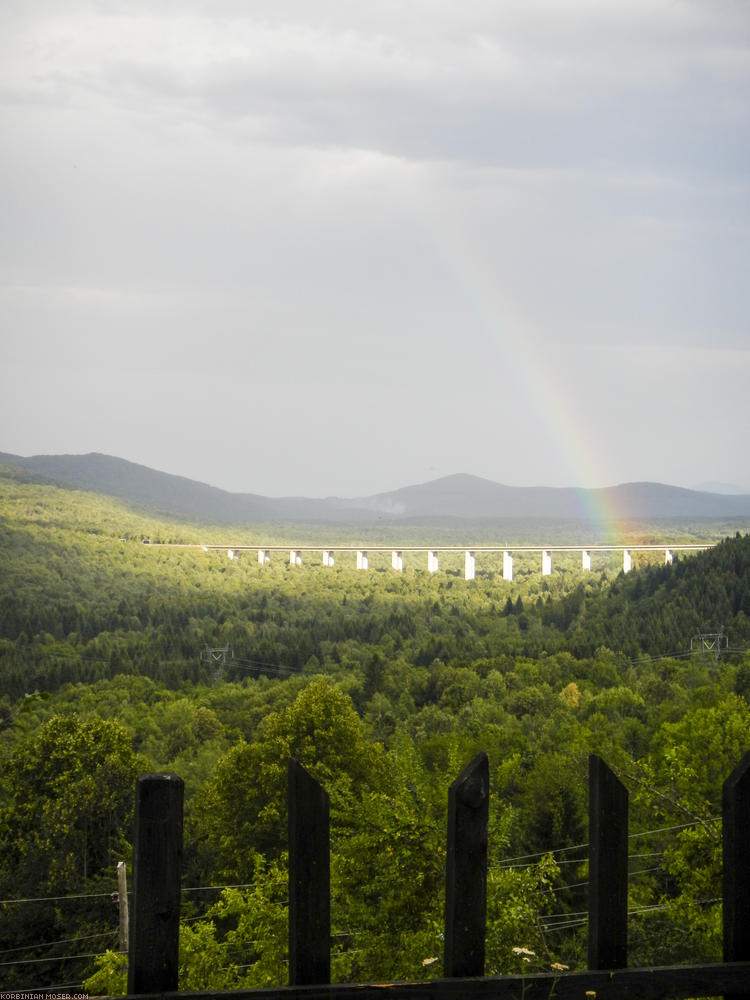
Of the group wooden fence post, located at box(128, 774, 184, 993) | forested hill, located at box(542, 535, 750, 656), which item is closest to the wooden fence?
wooden fence post, located at box(128, 774, 184, 993)

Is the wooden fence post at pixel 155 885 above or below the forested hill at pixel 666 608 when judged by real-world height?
above

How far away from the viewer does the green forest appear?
42.5 ft

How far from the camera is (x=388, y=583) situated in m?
193

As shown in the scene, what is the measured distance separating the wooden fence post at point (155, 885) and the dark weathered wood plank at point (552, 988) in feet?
0.20

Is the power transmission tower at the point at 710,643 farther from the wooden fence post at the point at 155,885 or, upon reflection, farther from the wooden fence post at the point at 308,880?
the wooden fence post at the point at 155,885

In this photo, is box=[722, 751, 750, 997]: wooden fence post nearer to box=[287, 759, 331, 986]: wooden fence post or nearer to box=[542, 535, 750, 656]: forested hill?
box=[287, 759, 331, 986]: wooden fence post

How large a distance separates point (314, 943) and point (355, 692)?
3102 inches

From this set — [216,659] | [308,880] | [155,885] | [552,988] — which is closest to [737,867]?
[552,988]

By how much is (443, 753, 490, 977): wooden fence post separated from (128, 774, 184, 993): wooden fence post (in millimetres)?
646

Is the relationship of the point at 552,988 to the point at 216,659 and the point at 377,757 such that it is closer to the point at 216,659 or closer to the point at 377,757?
the point at 377,757

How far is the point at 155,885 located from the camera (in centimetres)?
243

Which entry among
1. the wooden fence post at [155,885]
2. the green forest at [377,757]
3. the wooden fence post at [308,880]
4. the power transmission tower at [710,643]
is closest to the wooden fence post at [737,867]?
the green forest at [377,757]

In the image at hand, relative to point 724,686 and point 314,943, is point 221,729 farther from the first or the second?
point 314,943

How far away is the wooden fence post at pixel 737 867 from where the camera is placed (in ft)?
8.95
